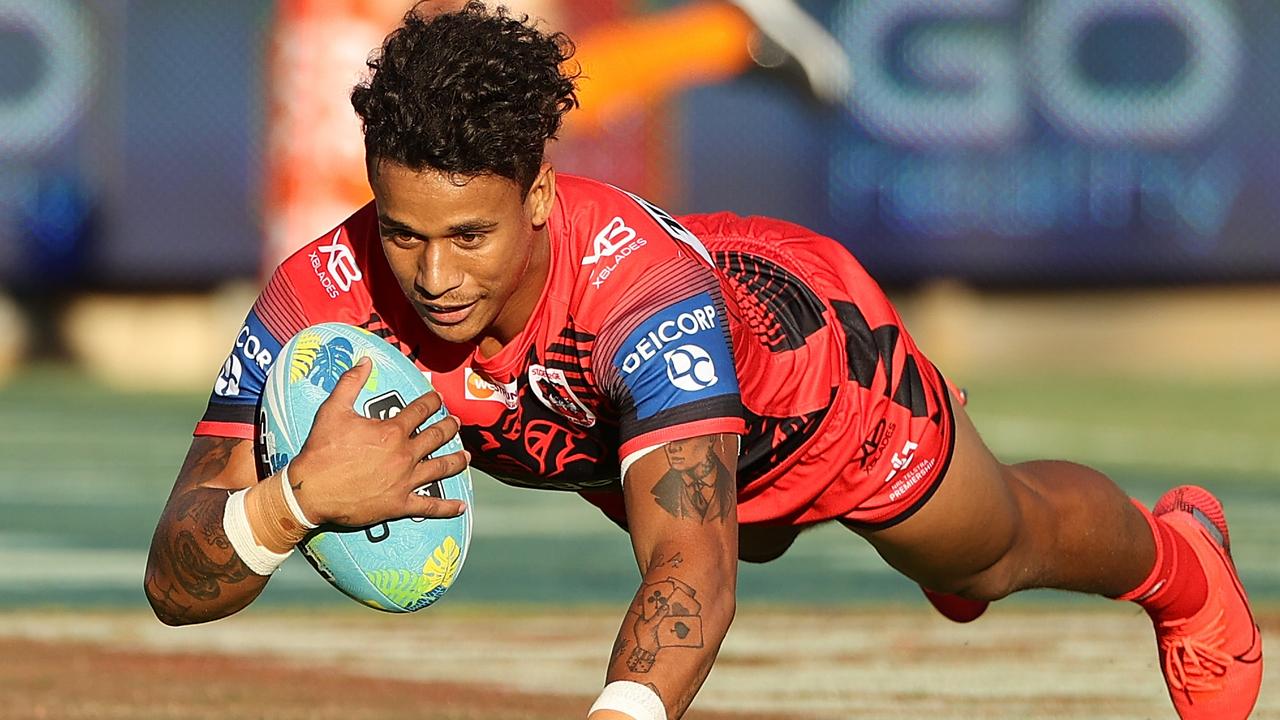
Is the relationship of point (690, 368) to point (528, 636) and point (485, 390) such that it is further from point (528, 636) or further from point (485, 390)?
point (528, 636)

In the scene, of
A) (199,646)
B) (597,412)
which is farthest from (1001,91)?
(597,412)

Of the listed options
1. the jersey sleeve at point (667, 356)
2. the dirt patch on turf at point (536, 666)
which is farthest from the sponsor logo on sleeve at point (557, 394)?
the dirt patch on turf at point (536, 666)

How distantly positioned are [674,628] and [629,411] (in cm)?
46

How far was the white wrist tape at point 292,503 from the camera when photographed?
4023mm

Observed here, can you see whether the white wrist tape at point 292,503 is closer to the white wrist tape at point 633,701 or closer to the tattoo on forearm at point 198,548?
the tattoo on forearm at point 198,548

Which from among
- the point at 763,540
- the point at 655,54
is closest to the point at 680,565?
the point at 763,540

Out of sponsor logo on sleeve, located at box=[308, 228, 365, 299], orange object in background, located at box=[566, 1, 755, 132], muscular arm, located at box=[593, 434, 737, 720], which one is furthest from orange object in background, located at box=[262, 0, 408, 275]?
muscular arm, located at box=[593, 434, 737, 720]

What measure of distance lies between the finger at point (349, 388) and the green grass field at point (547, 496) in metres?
4.10

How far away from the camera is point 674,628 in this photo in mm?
3838

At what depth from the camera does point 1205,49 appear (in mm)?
20938

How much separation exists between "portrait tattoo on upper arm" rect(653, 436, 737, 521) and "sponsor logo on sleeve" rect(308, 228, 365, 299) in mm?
946

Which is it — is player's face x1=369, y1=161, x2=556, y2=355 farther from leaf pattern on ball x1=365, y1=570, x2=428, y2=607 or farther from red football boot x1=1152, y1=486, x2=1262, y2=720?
red football boot x1=1152, y1=486, x2=1262, y2=720

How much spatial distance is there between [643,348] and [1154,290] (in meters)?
Answer: 18.2

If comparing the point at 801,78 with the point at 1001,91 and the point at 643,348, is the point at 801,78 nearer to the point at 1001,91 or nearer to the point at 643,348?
the point at 1001,91
